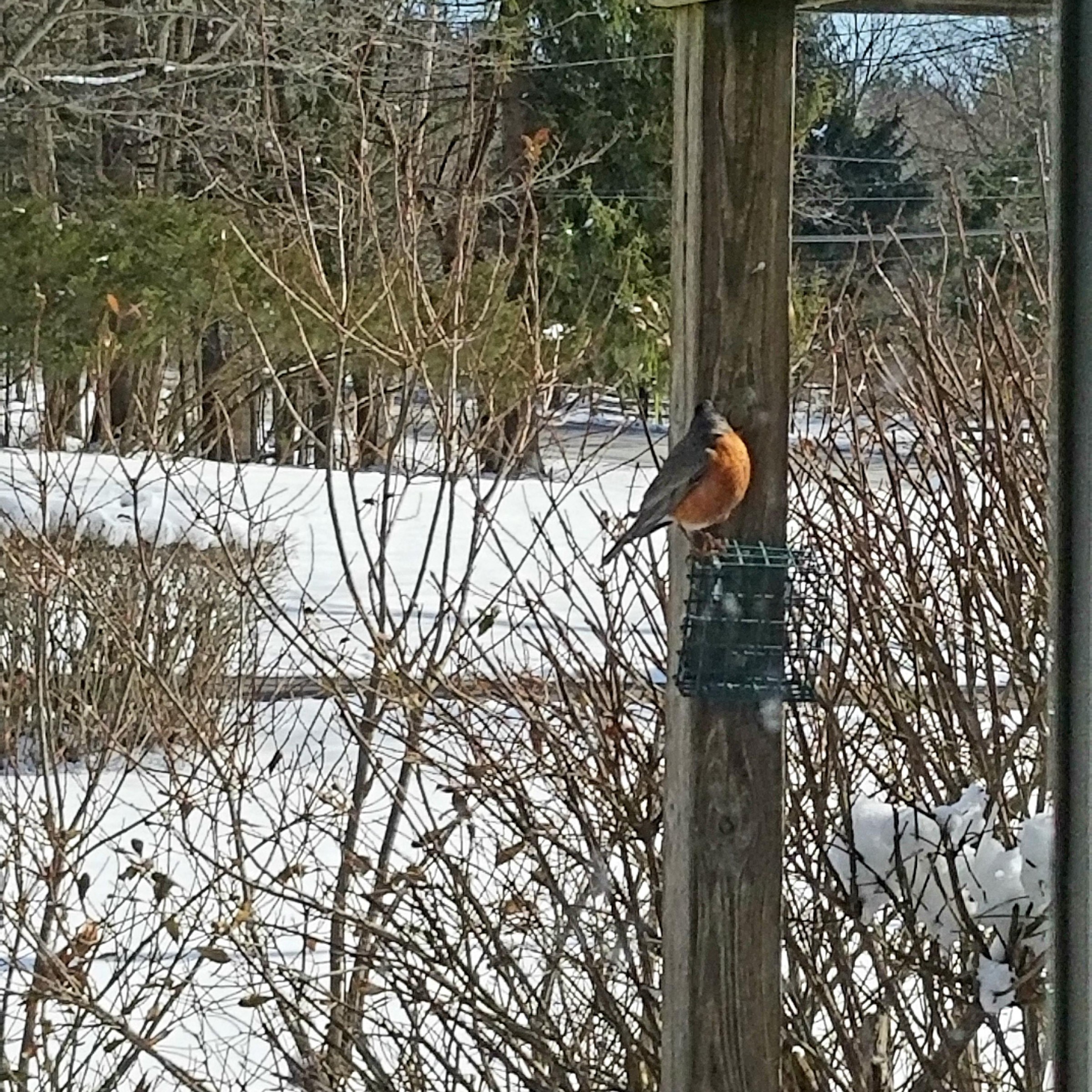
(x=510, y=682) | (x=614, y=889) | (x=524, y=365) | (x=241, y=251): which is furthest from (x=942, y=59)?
(x=241, y=251)

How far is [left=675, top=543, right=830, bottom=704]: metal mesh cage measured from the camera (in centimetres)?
109

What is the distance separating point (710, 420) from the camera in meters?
1.05

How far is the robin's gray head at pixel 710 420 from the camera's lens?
1046 millimetres

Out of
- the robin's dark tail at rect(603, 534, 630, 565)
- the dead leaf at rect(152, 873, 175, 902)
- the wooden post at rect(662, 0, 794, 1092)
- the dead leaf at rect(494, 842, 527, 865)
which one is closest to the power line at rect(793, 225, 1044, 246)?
the robin's dark tail at rect(603, 534, 630, 565)

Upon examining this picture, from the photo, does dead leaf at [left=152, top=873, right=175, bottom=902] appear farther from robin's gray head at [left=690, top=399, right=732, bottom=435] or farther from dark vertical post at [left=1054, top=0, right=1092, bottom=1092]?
dark vertical post at [left=1054, top=0, right=1092, bottom=1092]

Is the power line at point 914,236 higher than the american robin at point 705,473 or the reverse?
higher

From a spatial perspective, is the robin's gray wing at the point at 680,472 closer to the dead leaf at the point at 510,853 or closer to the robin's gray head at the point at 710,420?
the robin's gray head at the point at 710,420

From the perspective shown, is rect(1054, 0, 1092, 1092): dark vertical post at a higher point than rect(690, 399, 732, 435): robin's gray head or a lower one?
lower

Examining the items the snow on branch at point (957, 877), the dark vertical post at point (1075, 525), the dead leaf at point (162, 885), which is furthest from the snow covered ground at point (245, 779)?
the dark vertical post at point (1075, 525)

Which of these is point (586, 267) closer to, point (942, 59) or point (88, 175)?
point (88, 175)

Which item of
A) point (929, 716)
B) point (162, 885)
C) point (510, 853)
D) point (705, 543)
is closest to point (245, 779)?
point (162, 885)

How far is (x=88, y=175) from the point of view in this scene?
9.43 feet

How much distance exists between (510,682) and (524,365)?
2.08 feet

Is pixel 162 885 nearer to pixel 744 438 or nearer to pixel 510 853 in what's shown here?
pixel 510 853
